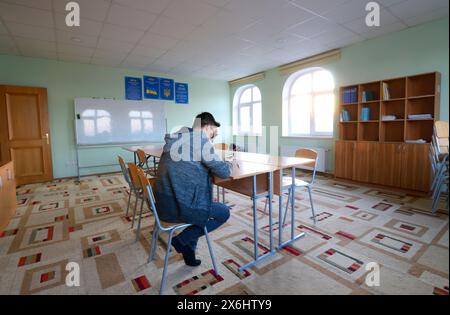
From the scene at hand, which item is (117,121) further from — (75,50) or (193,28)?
(193,28)

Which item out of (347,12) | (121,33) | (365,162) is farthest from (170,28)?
(365,162)

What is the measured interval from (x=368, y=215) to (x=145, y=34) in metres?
4.22

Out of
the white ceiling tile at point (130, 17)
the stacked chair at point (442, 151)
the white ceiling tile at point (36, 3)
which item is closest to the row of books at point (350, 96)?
the white ceiling tile at point (130, 17)

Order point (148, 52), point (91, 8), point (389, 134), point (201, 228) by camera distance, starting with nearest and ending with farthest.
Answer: point (201, 228) → point (91, 8) → point (389, 134) → point (148, 52)

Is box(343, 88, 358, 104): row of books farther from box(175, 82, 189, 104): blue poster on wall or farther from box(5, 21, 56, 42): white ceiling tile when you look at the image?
box(5, 21, 56, 42): white ceiling tile

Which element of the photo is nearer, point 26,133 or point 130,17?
point 130,17

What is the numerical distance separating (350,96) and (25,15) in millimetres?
5285

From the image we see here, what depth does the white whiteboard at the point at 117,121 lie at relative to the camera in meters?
5.59

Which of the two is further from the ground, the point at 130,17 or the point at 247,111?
the point at 130,17

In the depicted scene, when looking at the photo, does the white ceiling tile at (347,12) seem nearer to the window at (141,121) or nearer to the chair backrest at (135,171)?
the chair backrest at (135,171)

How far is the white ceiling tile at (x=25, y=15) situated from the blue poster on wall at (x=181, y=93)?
3.52 meters

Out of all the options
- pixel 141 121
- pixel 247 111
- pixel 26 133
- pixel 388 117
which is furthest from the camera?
pixel 247 111

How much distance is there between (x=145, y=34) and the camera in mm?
3965

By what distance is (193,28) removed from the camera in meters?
3.74
